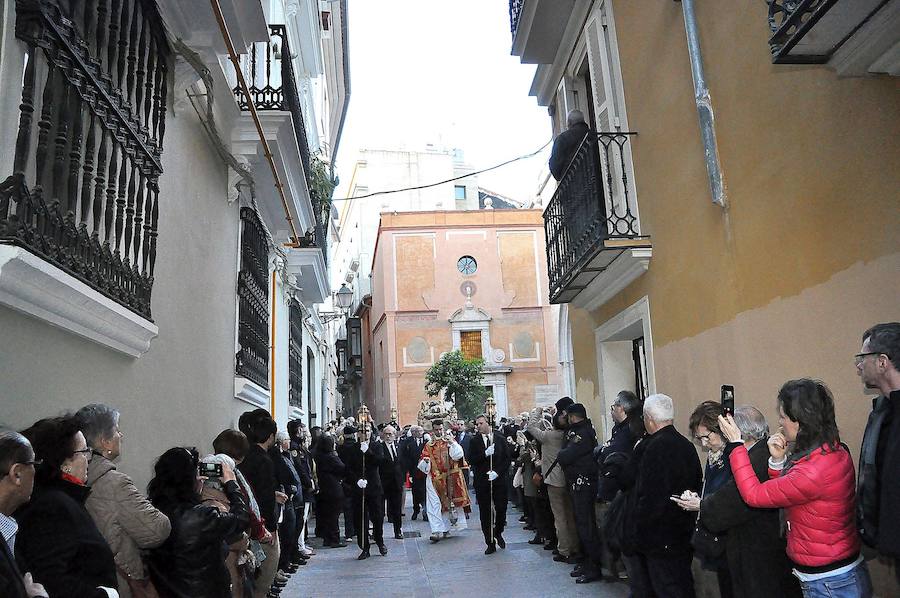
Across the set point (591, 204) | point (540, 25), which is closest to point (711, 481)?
point (591, 204)

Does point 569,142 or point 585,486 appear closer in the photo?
point 585,486

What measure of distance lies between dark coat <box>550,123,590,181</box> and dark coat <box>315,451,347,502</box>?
5520 mm

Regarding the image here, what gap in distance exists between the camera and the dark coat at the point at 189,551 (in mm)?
3924

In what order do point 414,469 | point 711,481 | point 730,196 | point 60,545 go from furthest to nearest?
point 414,469 → point 730,196 → point 711,481 → point 60,545

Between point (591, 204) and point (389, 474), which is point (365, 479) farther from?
point (591, 204)

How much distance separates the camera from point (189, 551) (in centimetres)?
395

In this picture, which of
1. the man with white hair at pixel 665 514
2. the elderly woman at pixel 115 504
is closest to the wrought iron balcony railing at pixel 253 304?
the elderly woman at pixel 115 504

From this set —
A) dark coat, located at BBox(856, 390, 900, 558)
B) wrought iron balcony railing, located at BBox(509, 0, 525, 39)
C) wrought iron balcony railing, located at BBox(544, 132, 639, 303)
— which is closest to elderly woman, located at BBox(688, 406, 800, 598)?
dark coat, located at BBox(856, 390, 900, 558)

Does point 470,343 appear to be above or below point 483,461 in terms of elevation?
above

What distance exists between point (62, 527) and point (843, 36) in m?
4.23

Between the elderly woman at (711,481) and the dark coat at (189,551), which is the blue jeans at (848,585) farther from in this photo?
the dark coat at (189,551)

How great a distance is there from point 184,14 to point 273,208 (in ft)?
14.3

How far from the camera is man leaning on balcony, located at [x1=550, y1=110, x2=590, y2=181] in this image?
8.73 m

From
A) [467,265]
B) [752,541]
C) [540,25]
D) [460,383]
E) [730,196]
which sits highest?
[467,265]
